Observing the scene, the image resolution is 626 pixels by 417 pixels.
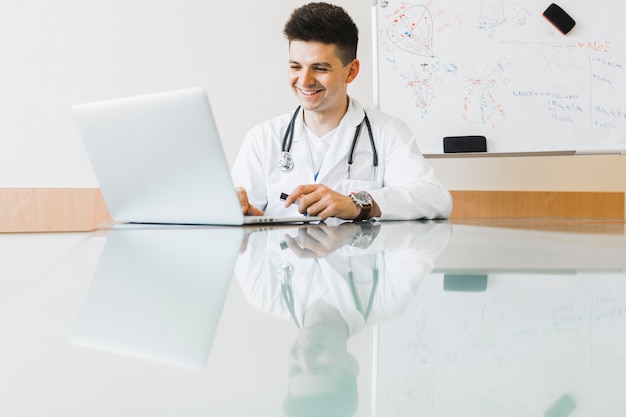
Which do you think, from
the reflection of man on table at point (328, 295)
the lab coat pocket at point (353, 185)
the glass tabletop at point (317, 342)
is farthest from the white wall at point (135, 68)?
the glass tabletop at point (317, 342)

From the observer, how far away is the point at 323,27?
194 centimetres

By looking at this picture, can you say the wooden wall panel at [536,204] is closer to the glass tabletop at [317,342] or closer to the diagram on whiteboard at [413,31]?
the diagram on whiteboard at [413,31]

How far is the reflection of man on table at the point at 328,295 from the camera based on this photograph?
6.9 inches

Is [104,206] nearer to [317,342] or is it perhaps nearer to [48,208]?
[48,208]

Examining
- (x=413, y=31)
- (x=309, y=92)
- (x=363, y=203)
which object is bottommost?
(x=363, y=203)

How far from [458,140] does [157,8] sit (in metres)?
1.37

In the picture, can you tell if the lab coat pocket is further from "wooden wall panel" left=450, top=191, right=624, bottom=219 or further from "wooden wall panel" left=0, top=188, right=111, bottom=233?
"wooden wall panel" left=0, top=188, right=111, bottom=233

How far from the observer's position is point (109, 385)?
18 cm

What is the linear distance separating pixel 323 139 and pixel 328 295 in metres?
1.64

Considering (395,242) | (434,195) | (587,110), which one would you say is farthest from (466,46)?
(395,242)

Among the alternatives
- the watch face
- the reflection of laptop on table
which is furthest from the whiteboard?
the reflection of laptop on table

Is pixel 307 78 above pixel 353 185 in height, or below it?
Answer: above

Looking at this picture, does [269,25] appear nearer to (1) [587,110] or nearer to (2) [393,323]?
(1) [587,110]

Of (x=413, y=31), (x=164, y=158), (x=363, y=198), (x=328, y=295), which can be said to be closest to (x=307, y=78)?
(x=363, y=198)
